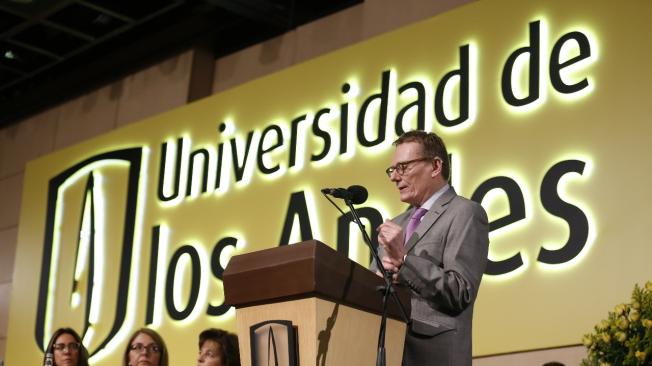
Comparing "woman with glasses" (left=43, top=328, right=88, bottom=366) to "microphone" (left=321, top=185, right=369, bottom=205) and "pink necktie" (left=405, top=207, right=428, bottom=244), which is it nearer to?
"pink necktie" (left=405, top=207, right=428, bottom=244)

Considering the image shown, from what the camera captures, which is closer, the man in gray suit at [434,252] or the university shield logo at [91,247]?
the man in gray suit at [434,252]

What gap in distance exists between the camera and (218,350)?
4066 millimetres

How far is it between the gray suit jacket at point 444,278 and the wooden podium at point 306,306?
4.7 inches

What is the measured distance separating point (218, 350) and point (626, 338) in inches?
80.0

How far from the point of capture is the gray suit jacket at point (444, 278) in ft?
7.54

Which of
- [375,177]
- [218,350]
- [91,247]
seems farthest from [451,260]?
[91,247]

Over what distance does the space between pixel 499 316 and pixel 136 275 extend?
2510 millimetres

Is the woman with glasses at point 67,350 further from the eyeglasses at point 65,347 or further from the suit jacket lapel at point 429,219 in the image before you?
the suit jacket lapel at point 429,219

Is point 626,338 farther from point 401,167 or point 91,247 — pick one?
point 91,247

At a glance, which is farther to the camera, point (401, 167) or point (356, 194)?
point (401, 167)

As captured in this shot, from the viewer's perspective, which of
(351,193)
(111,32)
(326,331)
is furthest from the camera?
(111,32)

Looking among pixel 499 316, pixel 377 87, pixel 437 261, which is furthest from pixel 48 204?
pixel 437 261

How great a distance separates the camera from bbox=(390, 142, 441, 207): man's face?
8.59 ft

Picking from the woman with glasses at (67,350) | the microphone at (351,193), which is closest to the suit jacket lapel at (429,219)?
the microphone at (351,193)
